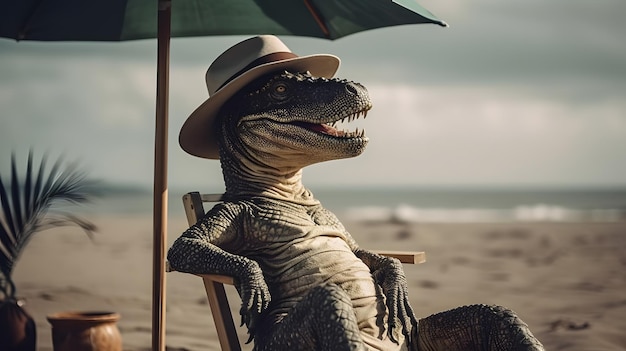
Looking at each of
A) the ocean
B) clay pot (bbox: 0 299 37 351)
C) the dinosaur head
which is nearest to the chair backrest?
the dinosaur head

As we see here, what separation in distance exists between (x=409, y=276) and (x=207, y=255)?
755cm

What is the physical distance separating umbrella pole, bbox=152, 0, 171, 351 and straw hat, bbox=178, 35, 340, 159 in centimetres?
14

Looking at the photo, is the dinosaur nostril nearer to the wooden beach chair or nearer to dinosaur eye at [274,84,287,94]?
dinosaur eye at [274,84,287,94]

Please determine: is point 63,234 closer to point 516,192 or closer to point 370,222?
point 370,222

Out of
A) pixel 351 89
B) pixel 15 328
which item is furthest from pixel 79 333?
pixel 351 89

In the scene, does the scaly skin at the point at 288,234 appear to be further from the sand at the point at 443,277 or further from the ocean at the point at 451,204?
the ocean at the point at 451,204

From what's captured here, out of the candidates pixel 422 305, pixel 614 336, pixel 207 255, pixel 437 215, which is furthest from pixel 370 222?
pixel 207 255

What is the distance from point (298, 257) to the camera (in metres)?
3.39

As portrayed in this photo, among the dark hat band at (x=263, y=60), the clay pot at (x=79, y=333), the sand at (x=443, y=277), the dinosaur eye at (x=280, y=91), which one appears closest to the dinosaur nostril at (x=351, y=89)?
the dinosaur eye at (x=280, y=91)

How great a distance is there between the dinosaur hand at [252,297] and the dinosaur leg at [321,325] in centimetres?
9

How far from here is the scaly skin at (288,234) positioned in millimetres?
3246

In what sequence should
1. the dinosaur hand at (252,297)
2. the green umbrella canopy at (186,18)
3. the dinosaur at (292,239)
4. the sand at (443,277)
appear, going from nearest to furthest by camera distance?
the dinosaur hand at (252,297) → the dinosaur at (292,239) → the green umbrella canopy at (186,18) → the sand at (443,277)

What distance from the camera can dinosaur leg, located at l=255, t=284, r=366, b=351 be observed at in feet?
9.48

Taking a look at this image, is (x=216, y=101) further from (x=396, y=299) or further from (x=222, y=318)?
(x=396, y=299)
